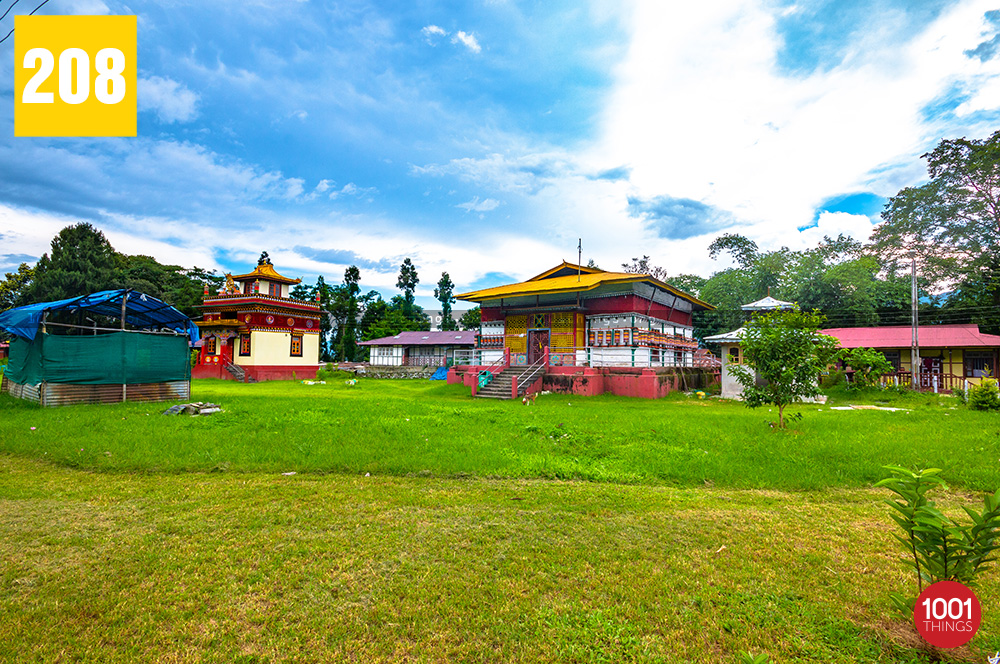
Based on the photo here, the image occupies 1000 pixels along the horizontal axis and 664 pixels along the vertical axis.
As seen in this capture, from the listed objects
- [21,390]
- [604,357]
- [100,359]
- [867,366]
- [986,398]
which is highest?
[100,359]

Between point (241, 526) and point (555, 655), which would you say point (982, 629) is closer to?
point (555, 655)

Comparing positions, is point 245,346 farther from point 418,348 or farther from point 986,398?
point 986,398

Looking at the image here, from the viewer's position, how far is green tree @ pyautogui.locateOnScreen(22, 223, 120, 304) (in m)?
36.4

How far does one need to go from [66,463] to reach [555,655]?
29.0 feet

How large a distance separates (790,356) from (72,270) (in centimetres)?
5091

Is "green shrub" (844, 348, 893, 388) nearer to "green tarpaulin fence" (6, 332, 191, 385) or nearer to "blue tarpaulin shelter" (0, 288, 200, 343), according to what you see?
"green tarpaulin fence" (6, 332, 191, 385)

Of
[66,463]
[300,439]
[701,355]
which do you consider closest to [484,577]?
[300,439]

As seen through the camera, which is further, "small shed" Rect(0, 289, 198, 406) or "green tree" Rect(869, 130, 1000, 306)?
"green tree" Rect(869, 130, 1000, 306)

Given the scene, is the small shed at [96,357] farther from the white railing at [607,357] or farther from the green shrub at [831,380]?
the green shrub at [831,380]

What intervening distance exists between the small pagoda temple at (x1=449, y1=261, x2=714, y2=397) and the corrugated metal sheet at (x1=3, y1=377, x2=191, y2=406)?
12.7 meters

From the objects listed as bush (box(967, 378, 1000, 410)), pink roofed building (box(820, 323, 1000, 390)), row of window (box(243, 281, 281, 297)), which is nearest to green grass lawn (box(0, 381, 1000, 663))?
bush (box(967, 378, 1000, 410))

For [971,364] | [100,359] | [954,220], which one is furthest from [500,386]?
[954,220]

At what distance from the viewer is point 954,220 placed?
31359mm

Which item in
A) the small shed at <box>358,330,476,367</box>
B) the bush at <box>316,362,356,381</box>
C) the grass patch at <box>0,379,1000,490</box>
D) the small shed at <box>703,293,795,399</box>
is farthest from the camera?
the small shed at <box>358,330,476,367</box>
